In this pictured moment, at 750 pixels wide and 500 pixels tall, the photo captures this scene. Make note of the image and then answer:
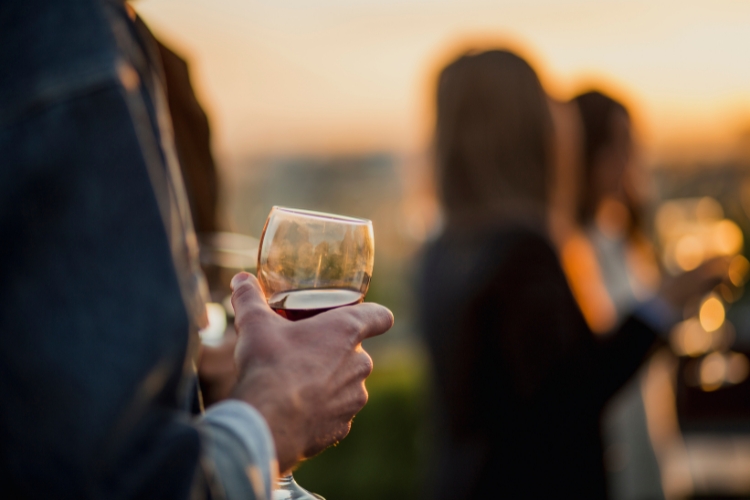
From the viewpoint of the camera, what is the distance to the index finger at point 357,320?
103cm

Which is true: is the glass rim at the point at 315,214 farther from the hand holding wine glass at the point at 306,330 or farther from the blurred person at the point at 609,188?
the blurred person at the point at 609,188

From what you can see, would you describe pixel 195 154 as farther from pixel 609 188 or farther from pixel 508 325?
pixel 609 188

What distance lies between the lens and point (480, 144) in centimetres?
281

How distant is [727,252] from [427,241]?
1398 millimetres

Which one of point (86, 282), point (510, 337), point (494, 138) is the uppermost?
point (86, 282)

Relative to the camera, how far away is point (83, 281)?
73cm

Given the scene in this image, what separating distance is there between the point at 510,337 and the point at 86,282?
1.98m

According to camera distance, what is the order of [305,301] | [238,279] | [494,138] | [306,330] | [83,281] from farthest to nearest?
[494,138]
[305,301]
[238,279]
[306,330]
[83,281]

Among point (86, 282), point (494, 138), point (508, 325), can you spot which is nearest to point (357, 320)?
A: point (86, 282)

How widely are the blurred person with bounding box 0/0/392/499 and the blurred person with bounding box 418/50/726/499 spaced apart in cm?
183

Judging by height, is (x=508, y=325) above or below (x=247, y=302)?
below

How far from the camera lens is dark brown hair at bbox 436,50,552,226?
2.76 meters

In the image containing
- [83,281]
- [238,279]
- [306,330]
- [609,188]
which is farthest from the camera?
[609,188]

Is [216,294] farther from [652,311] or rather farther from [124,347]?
[652,311]
